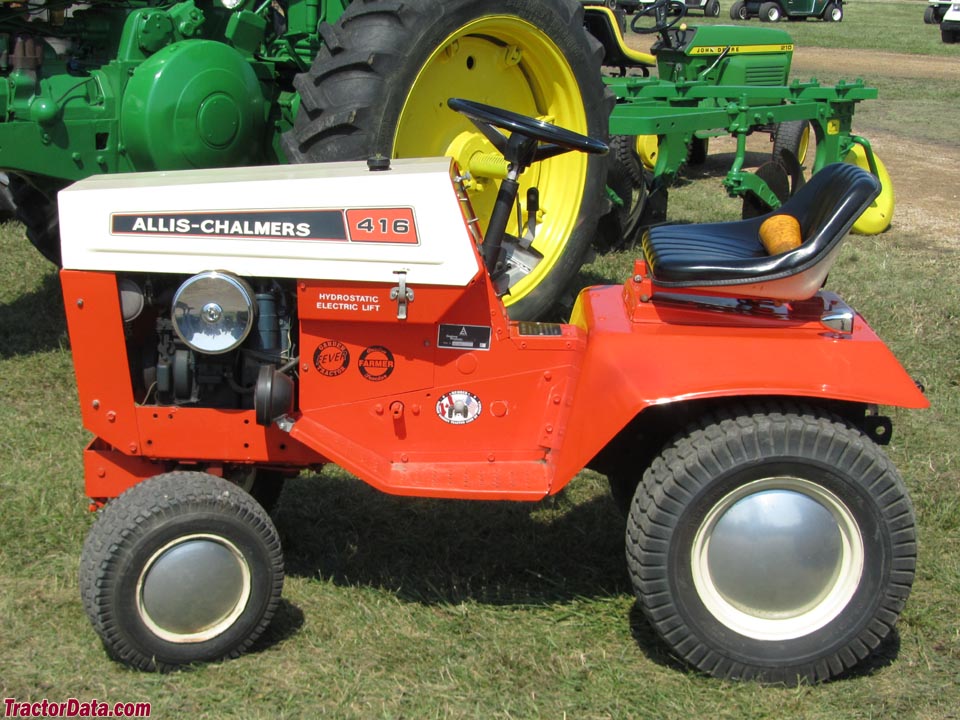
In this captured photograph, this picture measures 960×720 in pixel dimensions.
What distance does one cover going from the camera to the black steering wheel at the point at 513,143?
296cm

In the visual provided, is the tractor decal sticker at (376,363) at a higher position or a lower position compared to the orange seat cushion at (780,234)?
lower

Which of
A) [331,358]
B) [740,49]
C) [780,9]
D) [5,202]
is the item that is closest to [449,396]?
[331,358]

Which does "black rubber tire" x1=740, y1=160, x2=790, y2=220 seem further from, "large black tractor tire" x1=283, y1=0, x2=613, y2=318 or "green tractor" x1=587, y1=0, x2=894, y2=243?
"large black tractor tire" x1=283, y1=0, x2=613, y2=318

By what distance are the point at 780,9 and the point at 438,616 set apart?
27.9m

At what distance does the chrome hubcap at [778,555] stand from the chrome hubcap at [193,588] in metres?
1.18

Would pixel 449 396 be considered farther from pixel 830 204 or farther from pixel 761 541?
pixel 830 204

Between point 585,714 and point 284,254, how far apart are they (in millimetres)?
1394

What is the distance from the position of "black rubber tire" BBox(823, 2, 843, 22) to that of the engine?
28655 mm

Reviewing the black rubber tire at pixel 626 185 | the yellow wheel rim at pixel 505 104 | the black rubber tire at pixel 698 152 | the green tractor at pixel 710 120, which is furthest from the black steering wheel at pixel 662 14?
the yellow wheel rim at pixel 505 104

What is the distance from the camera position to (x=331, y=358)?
292cm

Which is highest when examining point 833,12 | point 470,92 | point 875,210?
point 470,92

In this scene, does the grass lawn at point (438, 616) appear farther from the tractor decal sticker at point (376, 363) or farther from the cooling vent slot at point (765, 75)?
the cooling vent slot at point (765, 75)

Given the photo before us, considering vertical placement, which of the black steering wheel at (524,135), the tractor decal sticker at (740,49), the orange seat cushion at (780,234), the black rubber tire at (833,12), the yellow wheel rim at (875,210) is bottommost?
the black rubber tire at (833,12)

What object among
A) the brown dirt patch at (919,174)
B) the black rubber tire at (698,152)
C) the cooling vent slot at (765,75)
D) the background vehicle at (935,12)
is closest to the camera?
the brown dirt patch at (919,174)
